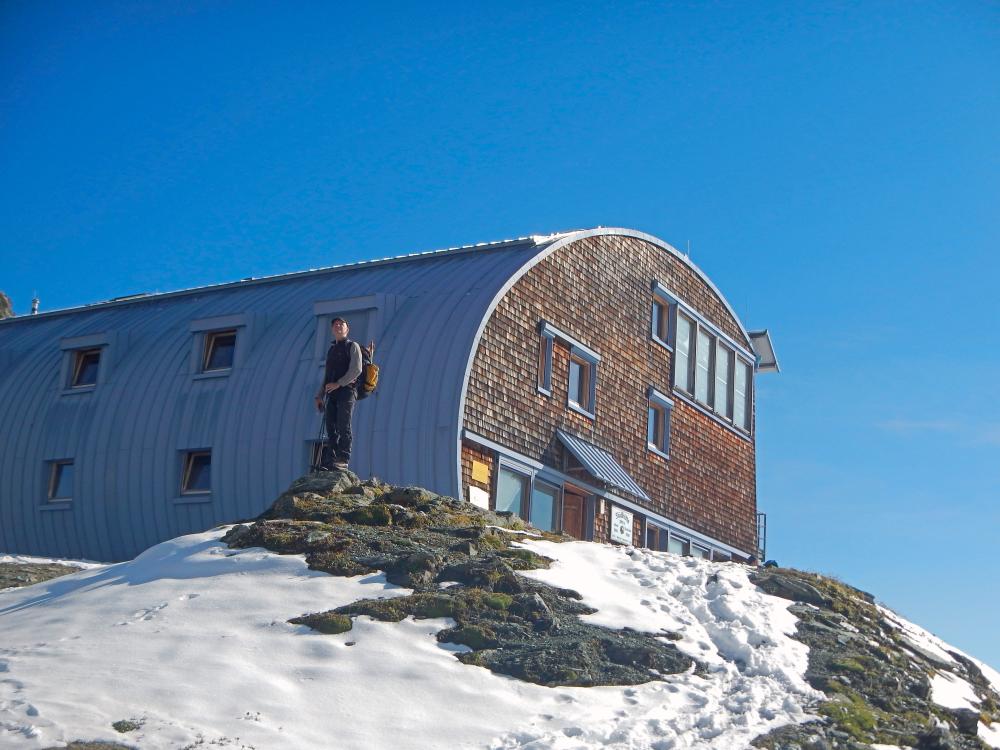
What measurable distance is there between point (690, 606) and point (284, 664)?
15.1ft

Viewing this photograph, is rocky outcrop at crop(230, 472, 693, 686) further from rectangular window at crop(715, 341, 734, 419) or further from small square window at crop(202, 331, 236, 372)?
rectangular window at crop(715, 341, 734, 419)

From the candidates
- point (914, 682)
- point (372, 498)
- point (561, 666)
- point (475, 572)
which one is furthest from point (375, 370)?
point (914, 682)

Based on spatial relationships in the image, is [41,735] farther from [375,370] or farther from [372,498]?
[375,370]

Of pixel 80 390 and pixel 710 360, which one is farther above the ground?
pixel 710 360

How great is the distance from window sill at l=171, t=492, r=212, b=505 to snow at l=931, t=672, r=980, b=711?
1343 cm

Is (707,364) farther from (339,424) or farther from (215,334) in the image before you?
(339,424)

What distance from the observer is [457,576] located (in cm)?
1242

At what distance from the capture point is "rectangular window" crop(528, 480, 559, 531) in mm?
22750

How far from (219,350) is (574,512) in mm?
7462

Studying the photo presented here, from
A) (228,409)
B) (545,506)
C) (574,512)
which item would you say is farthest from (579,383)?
(228,409)

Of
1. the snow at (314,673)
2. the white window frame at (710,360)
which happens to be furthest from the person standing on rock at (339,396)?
the white window frame at (710,360)

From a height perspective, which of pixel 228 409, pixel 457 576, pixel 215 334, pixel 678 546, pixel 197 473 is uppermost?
pixel 215 334

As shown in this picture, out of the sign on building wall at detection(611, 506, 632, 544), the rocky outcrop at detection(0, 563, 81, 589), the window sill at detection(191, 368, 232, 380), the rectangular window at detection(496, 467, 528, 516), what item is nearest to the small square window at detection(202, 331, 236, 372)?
the window sill at detection(191, 368, 232, 380)

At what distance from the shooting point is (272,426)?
874 inches
